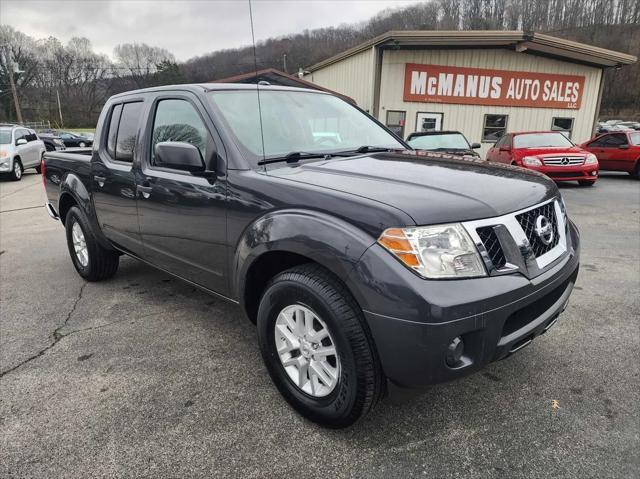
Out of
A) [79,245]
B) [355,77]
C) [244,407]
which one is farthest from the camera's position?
[355,77]

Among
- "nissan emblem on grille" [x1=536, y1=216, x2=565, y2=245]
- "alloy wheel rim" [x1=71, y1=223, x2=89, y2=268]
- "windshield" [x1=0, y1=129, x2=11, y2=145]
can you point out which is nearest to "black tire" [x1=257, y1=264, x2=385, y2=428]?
"nissan emblem on grille" [x1=536, y1=216, x2=565, y2=245]

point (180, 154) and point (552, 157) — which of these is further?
point (552, 157)

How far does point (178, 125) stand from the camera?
9.91ft

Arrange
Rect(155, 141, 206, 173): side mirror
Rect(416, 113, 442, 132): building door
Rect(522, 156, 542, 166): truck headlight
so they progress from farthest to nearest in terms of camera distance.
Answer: Rect(416, 113, 442, 132): building door → Rect(522, 156, 542, 166): truck headlight → Rect(155, 141, 206, 173): side mirror

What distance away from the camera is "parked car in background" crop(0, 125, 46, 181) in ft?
44.8

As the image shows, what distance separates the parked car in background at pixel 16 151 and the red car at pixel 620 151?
1731cm

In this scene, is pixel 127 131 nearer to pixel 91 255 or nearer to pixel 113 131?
pixel 113 131

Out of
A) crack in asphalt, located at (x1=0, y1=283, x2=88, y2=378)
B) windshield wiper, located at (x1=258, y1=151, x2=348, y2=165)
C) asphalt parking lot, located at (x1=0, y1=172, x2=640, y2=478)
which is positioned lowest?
crack in asphalt, located at (x1=0, y1=283, x2=88, y2=378)

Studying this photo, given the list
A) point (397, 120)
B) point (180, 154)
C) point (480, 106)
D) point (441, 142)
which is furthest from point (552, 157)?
point (180, 154)

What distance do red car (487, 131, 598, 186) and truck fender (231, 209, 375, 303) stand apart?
963 cm

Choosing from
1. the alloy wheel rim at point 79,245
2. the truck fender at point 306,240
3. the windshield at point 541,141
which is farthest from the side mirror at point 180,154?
the windshield at point 541,141

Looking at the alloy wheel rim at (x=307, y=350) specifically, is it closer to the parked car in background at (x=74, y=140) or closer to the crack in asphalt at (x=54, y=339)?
the crack in asphalt at (x=54, y=339)

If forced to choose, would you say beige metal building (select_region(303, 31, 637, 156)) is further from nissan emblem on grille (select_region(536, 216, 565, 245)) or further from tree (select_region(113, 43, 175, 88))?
tree (select_region(113, 43, 175, 88))

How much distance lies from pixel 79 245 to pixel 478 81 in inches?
647
